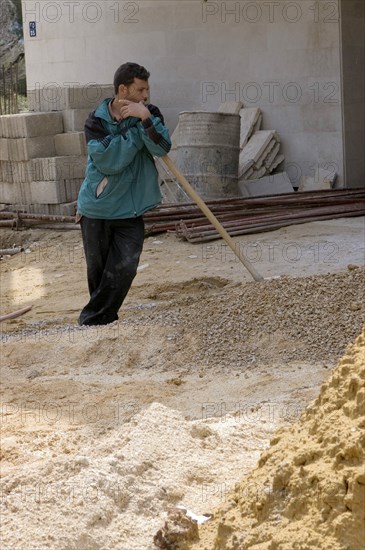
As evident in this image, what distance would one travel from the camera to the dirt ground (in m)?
3.59

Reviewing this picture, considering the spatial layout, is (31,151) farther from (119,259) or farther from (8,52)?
(8,52)

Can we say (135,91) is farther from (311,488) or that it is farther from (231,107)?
(231,107)

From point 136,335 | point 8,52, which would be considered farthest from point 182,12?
point 8,52

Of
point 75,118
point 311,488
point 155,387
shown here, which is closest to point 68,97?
point 75,118

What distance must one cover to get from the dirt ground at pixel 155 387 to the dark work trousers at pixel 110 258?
25 cm

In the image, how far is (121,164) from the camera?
6684 mm

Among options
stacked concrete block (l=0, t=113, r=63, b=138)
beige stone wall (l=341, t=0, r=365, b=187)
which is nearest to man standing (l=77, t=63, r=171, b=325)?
stacked concrete block (l=0, t=113, r=63, b=138)

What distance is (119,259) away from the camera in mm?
7062

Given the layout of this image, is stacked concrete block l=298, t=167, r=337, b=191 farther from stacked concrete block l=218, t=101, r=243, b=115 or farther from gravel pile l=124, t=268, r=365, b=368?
gravel pile l=124, t=268, r=365, b=368

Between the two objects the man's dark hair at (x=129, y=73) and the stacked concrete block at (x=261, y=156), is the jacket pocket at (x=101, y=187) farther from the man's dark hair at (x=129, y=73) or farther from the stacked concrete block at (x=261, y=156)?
the stacked concrete block at (x=261, y=156)

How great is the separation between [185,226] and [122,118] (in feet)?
14.3

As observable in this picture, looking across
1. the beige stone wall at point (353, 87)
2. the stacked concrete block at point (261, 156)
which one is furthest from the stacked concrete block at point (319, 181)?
the stacked concrete block at point (261, 156)

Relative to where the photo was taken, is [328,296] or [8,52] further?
[8,52]

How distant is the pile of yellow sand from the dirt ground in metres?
0.47
